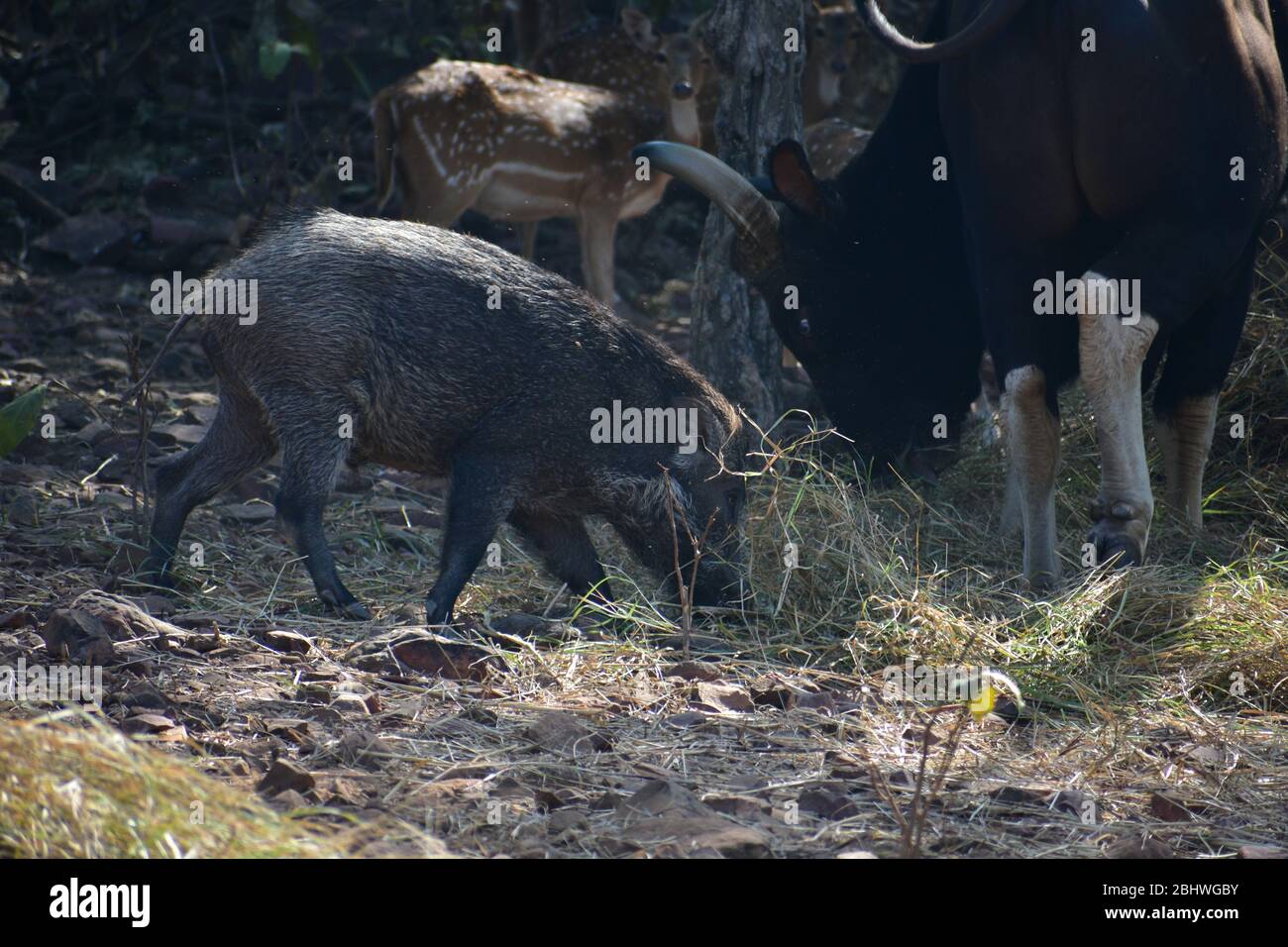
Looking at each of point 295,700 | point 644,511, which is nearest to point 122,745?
point 295,700

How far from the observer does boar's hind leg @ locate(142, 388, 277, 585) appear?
5617 mm

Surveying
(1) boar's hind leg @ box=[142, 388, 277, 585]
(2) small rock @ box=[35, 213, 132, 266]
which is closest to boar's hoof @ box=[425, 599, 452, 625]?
(1) boar's hind leg @ box=[142, 388, 277, 585]

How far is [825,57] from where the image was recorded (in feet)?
36.5

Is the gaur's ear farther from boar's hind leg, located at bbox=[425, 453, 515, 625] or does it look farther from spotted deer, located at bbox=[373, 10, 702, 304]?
spotted deer, located at bbox=[373, 10, 702, 304]

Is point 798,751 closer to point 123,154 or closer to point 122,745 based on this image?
point 122,745

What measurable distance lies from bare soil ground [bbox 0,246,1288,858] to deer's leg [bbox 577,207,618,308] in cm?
300

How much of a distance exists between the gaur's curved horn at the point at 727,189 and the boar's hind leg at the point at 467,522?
5.93 feet

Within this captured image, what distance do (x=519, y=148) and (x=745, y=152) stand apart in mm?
2567

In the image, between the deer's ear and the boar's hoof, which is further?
the deer's ear

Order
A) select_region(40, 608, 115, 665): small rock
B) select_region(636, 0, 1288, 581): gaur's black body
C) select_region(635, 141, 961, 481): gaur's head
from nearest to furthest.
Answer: select_region(40, 608, 115, 665): small rock < select_region(636, 0, 1288, 581): gaur's black body < select_region(635, 141, 961, 481): gaur's head

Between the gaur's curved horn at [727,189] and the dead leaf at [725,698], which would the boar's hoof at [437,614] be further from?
the gaur's curved horn at [727,189]

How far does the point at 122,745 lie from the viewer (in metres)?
3.11

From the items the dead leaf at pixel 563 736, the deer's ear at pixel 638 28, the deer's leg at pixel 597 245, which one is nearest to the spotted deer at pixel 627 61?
the deer's ear at pixel 638 28

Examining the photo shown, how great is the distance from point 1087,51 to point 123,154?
7.71 m
